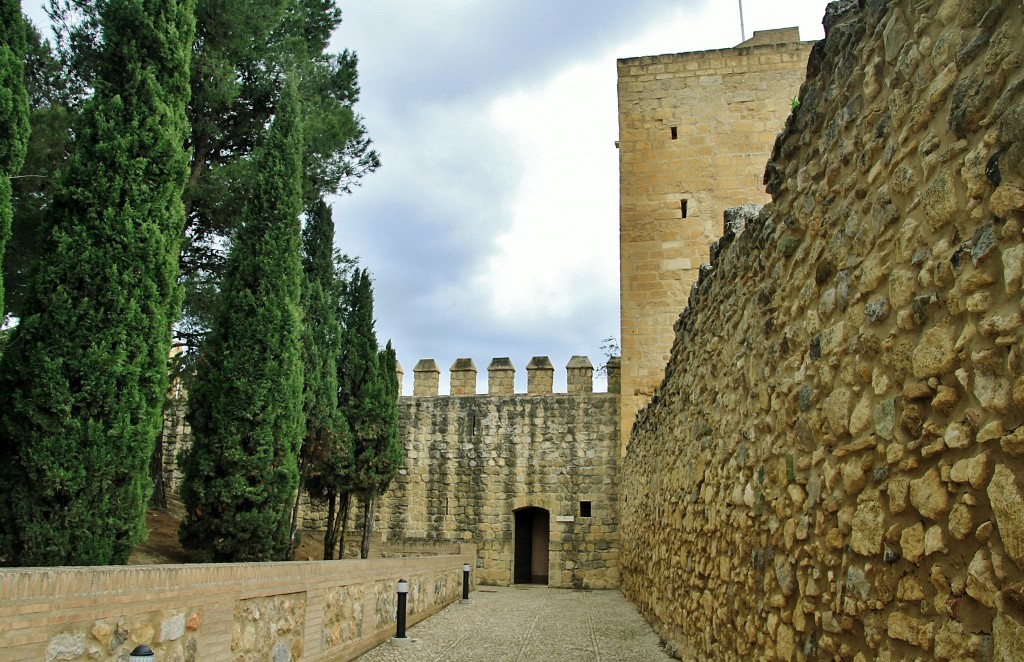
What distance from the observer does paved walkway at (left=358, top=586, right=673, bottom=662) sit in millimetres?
6547

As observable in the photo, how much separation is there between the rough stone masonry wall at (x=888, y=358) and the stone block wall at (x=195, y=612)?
8.95 feet

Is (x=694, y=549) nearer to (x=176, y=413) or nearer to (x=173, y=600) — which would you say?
(x=173, y=600)

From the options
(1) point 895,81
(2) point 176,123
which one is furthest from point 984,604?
(2) point 176,123

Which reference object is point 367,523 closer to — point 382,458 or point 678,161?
point 382,458

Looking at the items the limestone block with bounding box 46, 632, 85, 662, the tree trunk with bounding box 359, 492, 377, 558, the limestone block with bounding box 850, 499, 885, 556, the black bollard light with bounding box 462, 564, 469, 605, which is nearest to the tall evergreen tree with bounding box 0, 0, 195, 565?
the limestone block with bounding box 46, 632, 85, 662

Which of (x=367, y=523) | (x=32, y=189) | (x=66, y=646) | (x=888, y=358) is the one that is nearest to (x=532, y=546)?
(x=367, y=523)

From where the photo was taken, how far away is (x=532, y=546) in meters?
18.9

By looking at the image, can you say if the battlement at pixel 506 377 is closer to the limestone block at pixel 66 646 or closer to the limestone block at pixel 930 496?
the limestone block at pixel 66 646

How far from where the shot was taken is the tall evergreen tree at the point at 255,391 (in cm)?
785

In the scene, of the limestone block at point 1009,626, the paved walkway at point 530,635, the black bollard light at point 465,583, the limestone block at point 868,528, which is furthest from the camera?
the black bollard light at point 465,583

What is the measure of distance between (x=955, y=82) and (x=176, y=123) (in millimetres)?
6871

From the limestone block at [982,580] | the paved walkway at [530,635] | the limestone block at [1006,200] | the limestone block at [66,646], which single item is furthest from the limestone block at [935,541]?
the paved walkway at [530,635]

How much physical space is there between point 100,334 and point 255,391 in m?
2.09

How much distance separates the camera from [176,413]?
17656 millimetres
